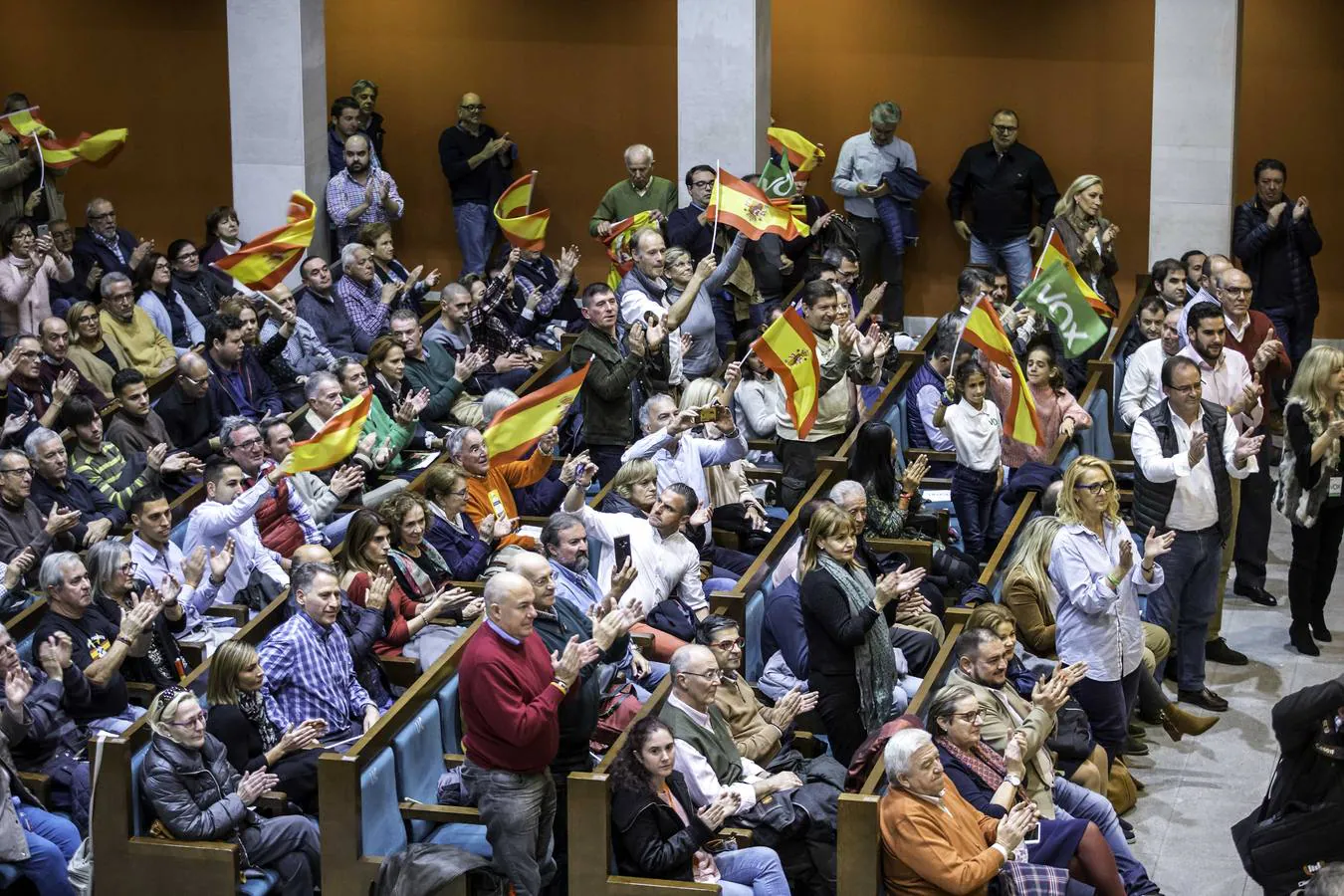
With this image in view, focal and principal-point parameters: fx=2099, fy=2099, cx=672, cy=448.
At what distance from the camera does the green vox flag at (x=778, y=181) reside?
41.7 feet

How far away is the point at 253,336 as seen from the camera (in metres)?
11.6

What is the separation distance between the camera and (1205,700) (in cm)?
1014

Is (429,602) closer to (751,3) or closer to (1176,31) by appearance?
(751,3)

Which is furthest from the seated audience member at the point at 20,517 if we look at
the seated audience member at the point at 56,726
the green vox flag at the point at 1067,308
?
the green vox flag at the point at 1067,308

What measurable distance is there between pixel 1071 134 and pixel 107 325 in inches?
A: 277

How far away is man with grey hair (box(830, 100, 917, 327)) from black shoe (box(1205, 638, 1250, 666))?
4.28 metres

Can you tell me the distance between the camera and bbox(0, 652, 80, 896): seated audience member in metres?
7.50

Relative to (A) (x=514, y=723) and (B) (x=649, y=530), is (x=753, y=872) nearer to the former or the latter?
(A) (x=514, y=723)

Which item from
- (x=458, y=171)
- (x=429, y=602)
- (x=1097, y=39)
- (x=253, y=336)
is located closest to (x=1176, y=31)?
(x=1097, y=39)

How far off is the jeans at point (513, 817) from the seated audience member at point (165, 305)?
5.74 meters

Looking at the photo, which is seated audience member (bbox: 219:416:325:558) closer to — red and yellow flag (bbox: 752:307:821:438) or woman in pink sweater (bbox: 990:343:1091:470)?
red and yellow flag (bbox: 752:307:821:438)

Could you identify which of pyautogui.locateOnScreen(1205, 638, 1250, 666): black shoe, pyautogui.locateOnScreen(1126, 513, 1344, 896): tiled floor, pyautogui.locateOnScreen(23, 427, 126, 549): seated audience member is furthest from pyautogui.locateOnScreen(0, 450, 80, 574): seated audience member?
pyautogui.locateOnScreen(1205, 638, 1250, 666): black shoe

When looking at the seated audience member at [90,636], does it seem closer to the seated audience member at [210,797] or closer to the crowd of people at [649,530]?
the crowd of people at [649,530]

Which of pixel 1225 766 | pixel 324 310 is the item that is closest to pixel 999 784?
pixel 1225 766
